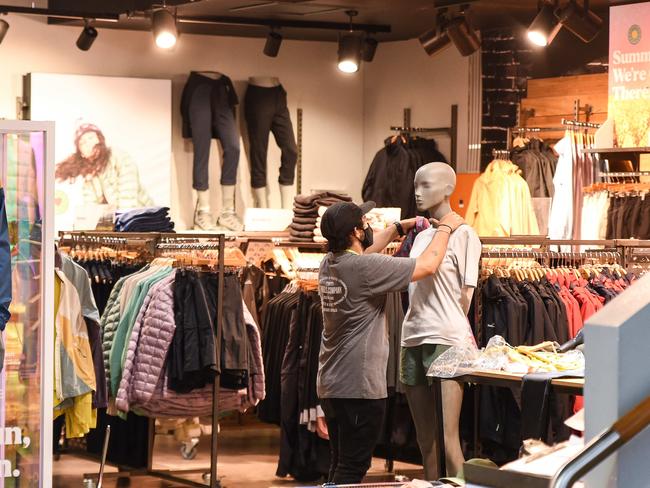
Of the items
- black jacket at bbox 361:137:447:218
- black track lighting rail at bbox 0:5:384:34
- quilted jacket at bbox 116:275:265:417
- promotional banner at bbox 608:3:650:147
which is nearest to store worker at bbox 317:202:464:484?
quilted jacket at bbox 116:275:265:417

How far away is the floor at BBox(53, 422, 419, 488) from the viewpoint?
6.84 meters

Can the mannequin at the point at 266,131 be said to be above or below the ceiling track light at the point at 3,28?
below

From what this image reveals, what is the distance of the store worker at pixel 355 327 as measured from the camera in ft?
15.4

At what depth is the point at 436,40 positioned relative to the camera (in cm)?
861

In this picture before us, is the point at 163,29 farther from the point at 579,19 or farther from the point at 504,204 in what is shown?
the point at 579,19

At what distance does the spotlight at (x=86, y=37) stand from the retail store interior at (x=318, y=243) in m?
0.02

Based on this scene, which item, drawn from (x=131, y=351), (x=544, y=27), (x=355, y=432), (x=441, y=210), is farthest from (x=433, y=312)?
(x=544, y=27)

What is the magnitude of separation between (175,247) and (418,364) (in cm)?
237

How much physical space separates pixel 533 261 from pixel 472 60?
4094 mm

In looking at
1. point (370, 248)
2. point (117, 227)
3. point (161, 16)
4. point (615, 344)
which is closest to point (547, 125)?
point (161, 16)

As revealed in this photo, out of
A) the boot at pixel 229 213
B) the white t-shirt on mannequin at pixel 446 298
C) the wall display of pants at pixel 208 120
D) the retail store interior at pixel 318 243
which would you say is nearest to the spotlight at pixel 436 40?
→ the retail store interior at pixel 318 243

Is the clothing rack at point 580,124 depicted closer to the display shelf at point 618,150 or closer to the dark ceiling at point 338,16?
the display shelf at point 618,150

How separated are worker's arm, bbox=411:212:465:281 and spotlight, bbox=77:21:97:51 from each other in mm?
5437

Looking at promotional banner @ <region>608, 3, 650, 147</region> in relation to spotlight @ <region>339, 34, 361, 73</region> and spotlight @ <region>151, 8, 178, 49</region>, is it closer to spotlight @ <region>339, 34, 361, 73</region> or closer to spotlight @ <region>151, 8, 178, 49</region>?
spotlight @ <region>339, 34, 361, 73</region>
